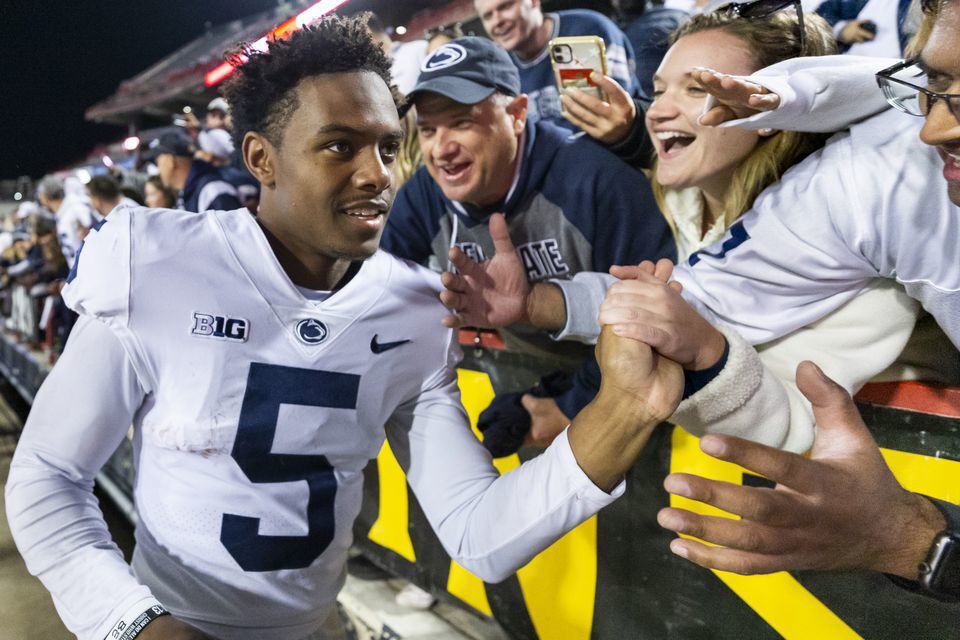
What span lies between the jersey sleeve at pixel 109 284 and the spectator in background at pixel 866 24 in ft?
4.33

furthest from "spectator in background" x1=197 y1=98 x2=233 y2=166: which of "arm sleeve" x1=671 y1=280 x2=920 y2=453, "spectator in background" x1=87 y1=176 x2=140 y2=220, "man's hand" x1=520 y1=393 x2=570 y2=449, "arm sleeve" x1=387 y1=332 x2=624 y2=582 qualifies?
"arm sleeve" x1=671 y1=280 x2=920 y2=453

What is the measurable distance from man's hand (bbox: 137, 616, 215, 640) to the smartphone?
1.21 metres

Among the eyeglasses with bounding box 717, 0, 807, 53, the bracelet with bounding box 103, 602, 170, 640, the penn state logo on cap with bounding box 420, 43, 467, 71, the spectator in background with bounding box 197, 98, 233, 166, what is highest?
the eyeglasses with bounding box 717, 0, 807, 53

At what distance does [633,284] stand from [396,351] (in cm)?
43

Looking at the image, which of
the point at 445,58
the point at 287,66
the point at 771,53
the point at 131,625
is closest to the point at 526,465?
the point at 131,625

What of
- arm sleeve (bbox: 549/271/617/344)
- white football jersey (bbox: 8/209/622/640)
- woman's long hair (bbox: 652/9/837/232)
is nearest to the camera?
white football jersey (bbox: 8/209/622/640)

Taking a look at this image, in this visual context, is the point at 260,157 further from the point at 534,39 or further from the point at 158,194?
the point at 534,39

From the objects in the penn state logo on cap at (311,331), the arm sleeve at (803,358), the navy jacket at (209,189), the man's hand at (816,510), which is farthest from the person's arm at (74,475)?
the arm sleeve at (803,358)

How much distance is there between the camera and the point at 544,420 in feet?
4.47

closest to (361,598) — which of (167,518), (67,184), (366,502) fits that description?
(366,502)

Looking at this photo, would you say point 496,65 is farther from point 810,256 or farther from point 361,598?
point 361,598

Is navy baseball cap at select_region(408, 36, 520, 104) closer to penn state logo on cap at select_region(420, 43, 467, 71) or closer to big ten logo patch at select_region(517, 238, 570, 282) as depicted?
penn state logo on cap at select_region(420, 43, 467, 71)

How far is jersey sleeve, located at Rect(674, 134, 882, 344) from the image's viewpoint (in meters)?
0.98

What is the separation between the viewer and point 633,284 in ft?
2.99
